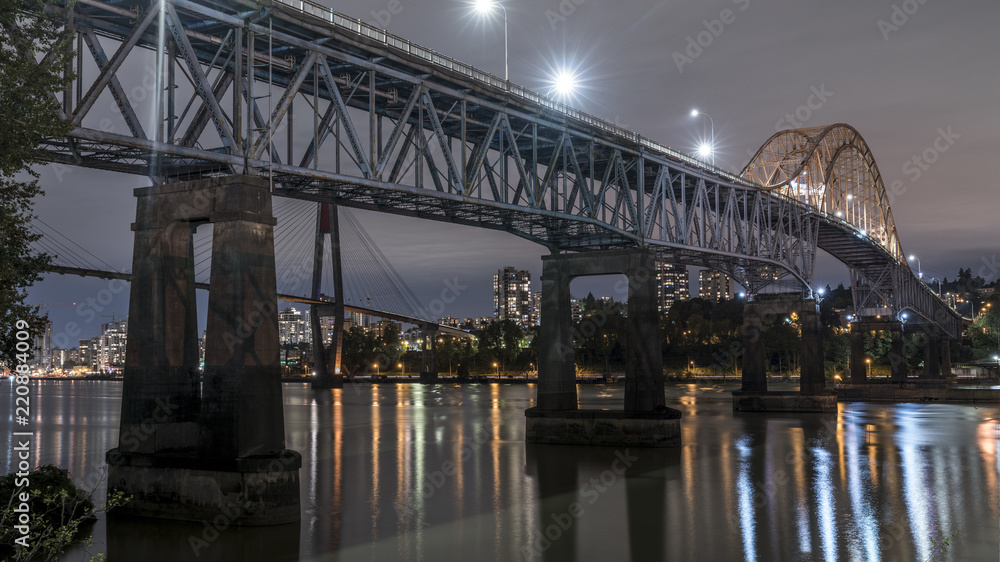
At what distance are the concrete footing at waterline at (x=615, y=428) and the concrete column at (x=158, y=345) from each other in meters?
24.7

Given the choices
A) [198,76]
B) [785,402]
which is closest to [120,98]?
[198,76]

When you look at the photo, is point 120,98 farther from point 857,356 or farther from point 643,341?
point 857,356

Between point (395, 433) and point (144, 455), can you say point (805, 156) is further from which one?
point (144, 455)

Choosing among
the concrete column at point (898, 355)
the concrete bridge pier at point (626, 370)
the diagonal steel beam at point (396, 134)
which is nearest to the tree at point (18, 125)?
the diagonal steel beam at point (396, 134)

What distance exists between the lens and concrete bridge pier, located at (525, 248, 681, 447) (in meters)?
47.2

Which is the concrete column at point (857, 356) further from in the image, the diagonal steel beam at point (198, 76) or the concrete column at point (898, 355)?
the diagonal steel beam at point (198, 76)

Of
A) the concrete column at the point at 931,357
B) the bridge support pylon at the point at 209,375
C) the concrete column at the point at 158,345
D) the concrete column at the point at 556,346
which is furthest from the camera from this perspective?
the concrete column at the point at 931,357

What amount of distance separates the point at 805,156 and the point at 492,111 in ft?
196

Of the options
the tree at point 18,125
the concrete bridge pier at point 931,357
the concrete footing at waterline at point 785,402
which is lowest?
the concrete footing at waterline at point 785,402

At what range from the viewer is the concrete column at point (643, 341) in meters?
47.5

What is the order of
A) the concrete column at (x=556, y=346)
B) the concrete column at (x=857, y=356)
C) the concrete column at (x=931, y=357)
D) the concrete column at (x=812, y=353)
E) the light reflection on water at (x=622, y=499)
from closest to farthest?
the light reflection on water at (x=622, y=499), the concrete column at (x=556, y=346), the concrete column at (x=812, y=353), the concrete column at (x=857, y=356), the concrete column at (x=931, y=357)

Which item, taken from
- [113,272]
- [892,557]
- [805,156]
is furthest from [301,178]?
[113,272]

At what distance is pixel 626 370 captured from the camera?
154 ft

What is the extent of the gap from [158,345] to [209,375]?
2.94 m
